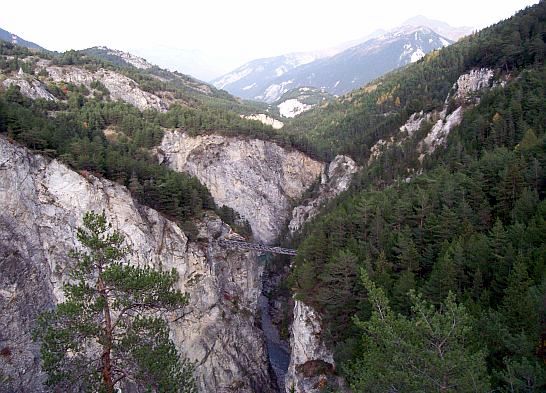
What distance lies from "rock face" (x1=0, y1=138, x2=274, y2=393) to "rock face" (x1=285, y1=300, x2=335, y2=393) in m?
6.77

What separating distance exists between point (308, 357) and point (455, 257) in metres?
14.1

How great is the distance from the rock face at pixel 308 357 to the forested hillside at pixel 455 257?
1263 mm

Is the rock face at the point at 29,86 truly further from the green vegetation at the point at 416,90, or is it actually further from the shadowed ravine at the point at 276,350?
the green vegetation at the point at 416,90

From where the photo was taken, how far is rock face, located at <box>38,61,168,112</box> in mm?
78688

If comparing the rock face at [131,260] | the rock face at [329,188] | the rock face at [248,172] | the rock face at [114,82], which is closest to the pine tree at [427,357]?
the rock face at [131,260]

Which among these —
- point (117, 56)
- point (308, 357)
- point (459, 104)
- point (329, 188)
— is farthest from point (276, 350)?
point (117, 56)

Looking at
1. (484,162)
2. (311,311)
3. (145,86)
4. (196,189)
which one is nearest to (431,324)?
(311,311)

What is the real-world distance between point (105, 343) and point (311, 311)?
22.1m

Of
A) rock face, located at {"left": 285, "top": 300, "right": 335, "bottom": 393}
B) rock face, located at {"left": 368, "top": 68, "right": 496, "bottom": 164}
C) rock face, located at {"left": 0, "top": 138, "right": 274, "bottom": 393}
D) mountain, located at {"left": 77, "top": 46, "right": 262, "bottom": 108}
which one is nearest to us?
rock face, located at {"left": 0, "top": 138, "right": 274, "bottom": 393}

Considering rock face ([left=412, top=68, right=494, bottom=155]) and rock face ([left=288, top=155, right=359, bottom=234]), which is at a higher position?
rock face ([left=412, top=68, right=494, bottom=155])

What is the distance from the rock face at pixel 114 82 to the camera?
7869cm

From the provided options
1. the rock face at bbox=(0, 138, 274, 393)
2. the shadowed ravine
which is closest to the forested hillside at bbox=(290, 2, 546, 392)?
the rock face at bbox=(0, 138, 274, 393)

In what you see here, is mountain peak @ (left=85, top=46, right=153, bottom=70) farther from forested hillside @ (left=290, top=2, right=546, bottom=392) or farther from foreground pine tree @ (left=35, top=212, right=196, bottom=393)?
foreground pine tree @ (left=35, top=212, right=196, bottom=393)

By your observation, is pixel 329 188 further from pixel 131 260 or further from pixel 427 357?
pixel 427 357
